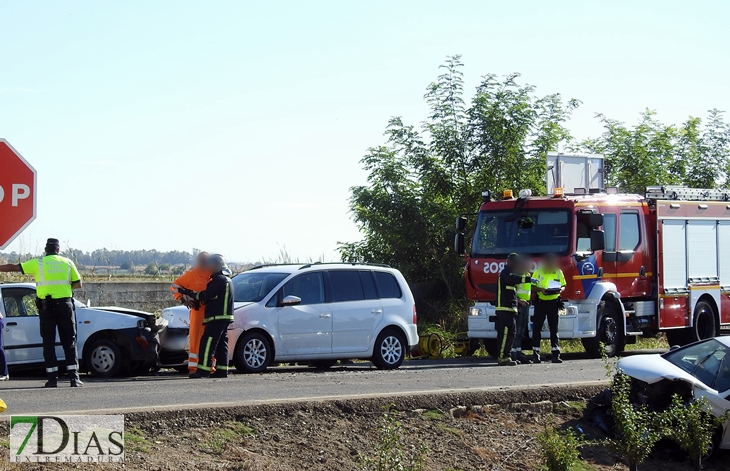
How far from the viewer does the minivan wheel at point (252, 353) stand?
561 inches

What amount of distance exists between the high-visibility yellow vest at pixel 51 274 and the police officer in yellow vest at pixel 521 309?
7.54m

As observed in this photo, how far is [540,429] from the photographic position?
36.7 feet

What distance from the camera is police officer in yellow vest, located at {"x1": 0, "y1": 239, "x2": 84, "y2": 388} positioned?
12.4 metres

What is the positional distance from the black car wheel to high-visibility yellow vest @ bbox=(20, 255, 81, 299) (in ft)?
6.13

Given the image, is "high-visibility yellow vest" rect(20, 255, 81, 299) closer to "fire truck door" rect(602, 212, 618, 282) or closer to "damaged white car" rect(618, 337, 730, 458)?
"damaged white car" rect(618, 337, 730, 458)

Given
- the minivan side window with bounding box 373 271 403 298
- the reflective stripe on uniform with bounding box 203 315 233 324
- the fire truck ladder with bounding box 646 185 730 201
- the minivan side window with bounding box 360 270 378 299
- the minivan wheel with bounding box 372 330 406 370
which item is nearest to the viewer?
the reflective stripe on uniform with bounding box 203 315 233 324

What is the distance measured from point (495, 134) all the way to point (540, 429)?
14.7 metres

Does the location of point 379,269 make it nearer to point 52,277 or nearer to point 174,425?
point 52,277

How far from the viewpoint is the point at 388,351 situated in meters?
15.8

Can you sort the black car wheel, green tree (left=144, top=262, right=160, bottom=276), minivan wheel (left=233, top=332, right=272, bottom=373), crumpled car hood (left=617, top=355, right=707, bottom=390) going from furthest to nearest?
1. green tree (left=144, top=262, right=160, bottom=276)
2. minivan wheel (left=233, top=332, right=272, bottom=373)
3. the black car wheel
4. crumpled car hood (left=617, top=355, right=707, bottom=390)

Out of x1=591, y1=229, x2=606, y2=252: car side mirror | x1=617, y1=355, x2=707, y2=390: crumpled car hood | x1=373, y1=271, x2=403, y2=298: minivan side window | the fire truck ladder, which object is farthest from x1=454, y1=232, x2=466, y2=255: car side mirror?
x1=617, y1=355, x2=707, y2=390: crumpled car hood

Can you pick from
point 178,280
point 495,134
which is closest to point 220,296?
point 178,280

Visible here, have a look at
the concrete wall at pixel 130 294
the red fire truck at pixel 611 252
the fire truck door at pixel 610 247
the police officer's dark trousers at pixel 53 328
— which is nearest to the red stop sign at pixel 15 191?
the police officer's dark trousers at pixel 53 328

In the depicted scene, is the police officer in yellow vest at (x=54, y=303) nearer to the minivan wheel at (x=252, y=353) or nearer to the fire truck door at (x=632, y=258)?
the minivan wheel at (x=252, y=353)
